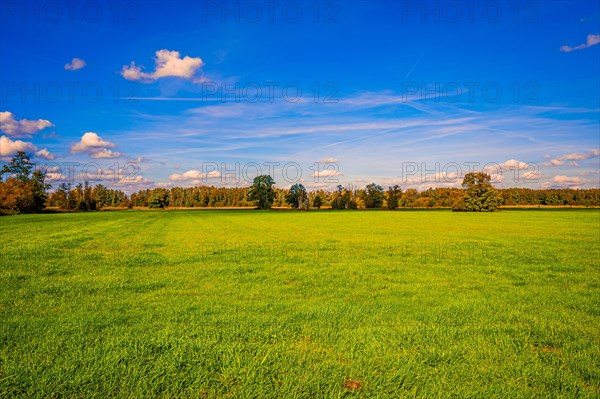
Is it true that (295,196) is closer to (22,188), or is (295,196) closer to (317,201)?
(317,201)

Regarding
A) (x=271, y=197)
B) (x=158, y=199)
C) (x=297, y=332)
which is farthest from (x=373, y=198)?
(x=297, y=332)

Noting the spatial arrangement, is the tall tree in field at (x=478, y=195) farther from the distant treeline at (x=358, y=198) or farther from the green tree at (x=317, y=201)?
the green tree at (x=317, y=201)

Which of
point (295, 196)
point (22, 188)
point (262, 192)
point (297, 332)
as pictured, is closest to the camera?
point (297, 332)

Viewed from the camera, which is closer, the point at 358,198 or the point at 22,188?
the point at 22,188

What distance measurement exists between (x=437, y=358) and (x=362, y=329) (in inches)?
57.8

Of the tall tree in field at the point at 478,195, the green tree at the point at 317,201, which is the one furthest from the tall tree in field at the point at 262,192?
the tall tree in field at the point at 478,195

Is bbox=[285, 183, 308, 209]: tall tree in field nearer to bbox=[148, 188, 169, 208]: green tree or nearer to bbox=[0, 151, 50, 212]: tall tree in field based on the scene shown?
bbox=[148, 188, 169, 208]: green tree

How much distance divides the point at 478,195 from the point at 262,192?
75.5m

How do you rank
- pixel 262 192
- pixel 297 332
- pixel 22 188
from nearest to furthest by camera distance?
pixel 297 332 < pixel 22 188 < pixel 262 192

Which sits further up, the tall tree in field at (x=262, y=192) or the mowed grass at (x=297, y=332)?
the tall tree in field at (x=262, y=192)

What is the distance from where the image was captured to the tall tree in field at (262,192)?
135 m

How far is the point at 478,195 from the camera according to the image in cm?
10100

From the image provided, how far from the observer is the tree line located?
9125 cm

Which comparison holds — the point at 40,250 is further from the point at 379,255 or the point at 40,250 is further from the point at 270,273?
the point at 379,255
